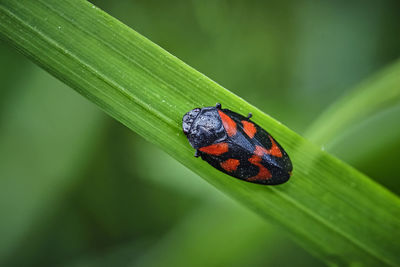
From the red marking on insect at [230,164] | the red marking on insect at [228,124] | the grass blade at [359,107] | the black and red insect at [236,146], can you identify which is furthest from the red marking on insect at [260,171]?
the grass blade at [359,107]

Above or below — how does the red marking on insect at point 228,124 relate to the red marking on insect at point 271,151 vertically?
below

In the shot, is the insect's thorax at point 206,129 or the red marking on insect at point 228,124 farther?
the red marking on insect at point 228,124

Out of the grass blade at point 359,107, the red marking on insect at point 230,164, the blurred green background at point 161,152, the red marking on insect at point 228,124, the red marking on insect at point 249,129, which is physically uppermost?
the grass blade at point 359,107

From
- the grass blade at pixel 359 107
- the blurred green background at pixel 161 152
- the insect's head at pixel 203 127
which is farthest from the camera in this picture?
the blurred green background at pixel 161 152

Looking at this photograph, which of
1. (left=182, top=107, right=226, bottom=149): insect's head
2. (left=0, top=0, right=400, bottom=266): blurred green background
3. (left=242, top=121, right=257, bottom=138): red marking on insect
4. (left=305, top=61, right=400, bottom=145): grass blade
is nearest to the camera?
(left=182, top=107, right=226, bottom=149): insect's head

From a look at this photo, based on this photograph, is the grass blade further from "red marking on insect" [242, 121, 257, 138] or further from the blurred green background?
the blurred green background

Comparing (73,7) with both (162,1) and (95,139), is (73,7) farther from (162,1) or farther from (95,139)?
(162,1)

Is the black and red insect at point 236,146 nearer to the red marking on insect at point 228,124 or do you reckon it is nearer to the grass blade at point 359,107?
the red marking on insect at point 228,124

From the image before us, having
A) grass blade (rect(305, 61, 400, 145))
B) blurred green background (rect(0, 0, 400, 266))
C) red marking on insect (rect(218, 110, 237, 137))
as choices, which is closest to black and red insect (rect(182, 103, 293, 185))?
red marking on insect (rect(218, 110, 237, 137))
